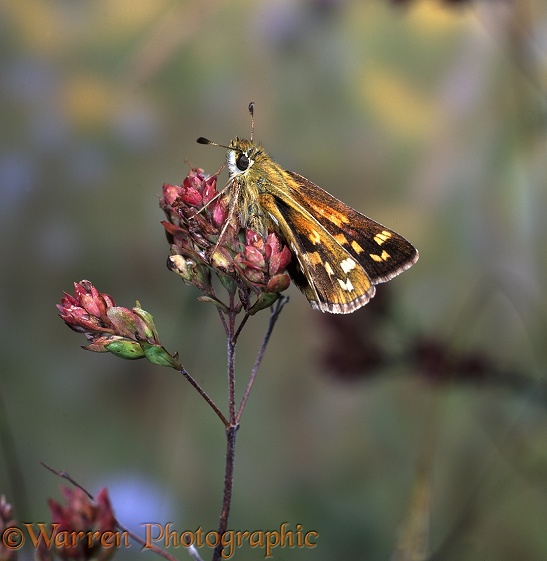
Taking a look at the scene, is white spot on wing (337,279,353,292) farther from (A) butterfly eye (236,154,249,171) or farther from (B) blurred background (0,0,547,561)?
(B) blurred background (0,0,547,561)

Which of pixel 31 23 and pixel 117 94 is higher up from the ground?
pixel 31 23

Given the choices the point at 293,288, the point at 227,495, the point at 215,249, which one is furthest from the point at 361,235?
the point at 293,288

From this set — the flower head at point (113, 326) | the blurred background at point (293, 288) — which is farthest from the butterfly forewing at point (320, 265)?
the blurred background at point (293, 288)

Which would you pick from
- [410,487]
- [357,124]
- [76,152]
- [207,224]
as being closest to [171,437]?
[410,487]

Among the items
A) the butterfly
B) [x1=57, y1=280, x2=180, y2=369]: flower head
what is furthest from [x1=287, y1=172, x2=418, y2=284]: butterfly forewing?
[x1=57, y1=280, x2=180, y2=369]: flower head

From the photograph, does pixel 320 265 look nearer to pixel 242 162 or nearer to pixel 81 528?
pixel 242 162

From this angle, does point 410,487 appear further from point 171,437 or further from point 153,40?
point 153,40
